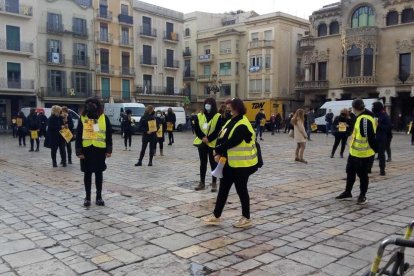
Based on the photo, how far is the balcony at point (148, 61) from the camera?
46.3 meters

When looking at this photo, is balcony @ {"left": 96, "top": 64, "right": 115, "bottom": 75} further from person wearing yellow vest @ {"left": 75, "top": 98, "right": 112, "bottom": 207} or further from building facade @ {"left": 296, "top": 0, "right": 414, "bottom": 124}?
person wearing yellow vest @ {"left": 75, "top": 98, "right": 112, "bottom": 207}

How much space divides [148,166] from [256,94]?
1574 inches

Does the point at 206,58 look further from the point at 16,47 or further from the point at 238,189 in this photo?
the point at 238,189

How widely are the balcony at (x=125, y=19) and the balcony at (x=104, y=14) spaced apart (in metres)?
1.09

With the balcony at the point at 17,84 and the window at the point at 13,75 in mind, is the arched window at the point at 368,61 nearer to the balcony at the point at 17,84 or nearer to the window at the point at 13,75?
the balcony at the point at 17,84

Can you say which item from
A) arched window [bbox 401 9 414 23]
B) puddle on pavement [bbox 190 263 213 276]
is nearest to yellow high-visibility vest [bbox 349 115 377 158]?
puddle on pavement [bbox 190 263 213 276]

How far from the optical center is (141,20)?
151ft

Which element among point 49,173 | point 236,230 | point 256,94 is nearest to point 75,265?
point 236,230

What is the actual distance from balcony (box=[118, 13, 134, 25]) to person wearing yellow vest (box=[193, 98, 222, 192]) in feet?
129

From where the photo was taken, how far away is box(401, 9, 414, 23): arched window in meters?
35.2

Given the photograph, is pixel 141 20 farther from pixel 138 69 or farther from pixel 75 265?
pixel 75 265

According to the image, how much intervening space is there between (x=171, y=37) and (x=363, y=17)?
21.8m

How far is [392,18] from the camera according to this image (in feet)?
120

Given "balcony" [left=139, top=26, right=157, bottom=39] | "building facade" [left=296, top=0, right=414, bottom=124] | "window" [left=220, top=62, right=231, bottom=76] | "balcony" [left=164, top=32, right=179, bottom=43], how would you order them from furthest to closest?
"window" [left=220, top=62, right=231, bottom=76]
"balcony" [left=164, top=32, right=179, bottom=43]
"balcony" [left=139, top=26, right=157, bottom=39]
"building facade" [left=296, top=0, right=414, bottom=124]
